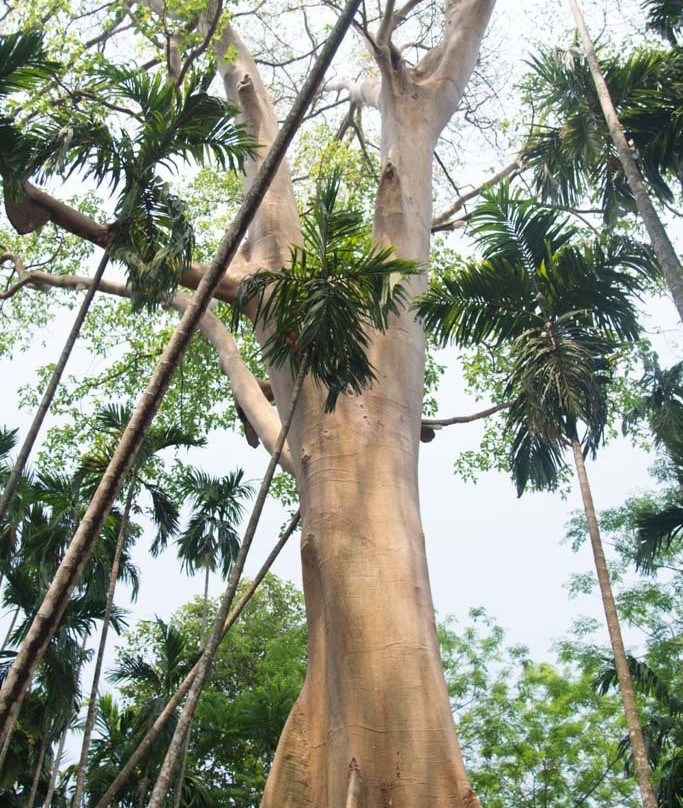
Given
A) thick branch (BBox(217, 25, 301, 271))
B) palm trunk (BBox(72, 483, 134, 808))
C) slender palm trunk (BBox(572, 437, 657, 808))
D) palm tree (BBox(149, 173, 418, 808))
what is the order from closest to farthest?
slender palm trunk (BBox(572, 437, 657, 808)) → palm tree (BBox(149, 173, 418, 808)) → thick branch (BBox(217, 25, 301, 271)) → palm trunk (BBox(72, 483, 134, 808))

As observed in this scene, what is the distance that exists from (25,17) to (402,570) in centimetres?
757

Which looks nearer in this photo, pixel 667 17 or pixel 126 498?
pixel 667 17

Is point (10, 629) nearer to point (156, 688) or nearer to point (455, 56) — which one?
point (156, 688)

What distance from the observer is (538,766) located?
1488 centimetres

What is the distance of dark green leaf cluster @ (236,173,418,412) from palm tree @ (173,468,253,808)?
6021mm

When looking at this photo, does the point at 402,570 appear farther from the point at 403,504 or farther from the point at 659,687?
the point at 659,687

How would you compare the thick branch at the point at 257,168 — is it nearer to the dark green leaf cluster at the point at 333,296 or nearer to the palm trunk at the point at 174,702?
the dark green leaf cluster at the point at 333,296

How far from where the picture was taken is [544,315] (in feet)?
21.5

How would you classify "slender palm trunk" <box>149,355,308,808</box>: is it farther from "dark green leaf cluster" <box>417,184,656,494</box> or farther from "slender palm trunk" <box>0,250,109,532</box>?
"dark green leaf cluster" <box>417,184,656,494</box>

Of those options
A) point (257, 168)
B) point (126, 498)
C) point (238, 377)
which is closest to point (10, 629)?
point (126, 498)

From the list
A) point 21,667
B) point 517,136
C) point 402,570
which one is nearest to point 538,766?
point 517,136

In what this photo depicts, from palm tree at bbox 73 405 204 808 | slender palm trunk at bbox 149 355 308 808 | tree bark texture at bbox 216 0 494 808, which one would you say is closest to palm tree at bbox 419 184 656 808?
tree bark texture at bbox 216 0 494 808

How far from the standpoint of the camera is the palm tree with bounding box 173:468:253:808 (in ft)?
37.2

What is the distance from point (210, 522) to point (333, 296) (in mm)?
6782
